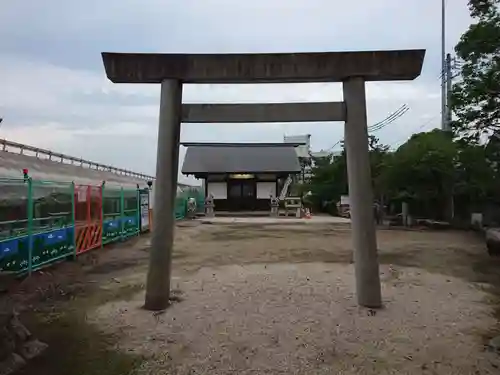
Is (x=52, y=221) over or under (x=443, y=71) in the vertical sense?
under

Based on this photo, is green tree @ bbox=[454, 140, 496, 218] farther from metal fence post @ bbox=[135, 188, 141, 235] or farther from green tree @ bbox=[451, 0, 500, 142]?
metal fence post @ bbox=[135, 188, 141, 235]

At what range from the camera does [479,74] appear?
12.3 metres

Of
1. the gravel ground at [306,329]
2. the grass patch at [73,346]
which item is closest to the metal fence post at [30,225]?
the grass patch at [73,346]

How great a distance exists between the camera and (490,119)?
13070mm

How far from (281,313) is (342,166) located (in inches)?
1001

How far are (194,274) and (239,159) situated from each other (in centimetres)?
2451

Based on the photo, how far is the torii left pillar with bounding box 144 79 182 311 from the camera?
6.51 m

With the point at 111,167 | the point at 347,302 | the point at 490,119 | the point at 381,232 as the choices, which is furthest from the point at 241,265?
the point at 111,167

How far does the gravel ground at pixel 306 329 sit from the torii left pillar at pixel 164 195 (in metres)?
0.39

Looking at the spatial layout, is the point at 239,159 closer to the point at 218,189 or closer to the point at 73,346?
the point at 218,189

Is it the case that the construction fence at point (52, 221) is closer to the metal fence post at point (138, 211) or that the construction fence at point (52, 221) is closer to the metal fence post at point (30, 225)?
the metal fence post at point (30, 225)

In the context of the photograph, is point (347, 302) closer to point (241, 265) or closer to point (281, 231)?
point (241, 265)

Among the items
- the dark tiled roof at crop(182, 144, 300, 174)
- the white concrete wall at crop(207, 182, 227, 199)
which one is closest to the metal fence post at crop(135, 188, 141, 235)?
the dark tiled roof at crop(182, 144, 300, 174)

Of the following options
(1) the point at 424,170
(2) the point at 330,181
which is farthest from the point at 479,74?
(2) the point at 330,181
